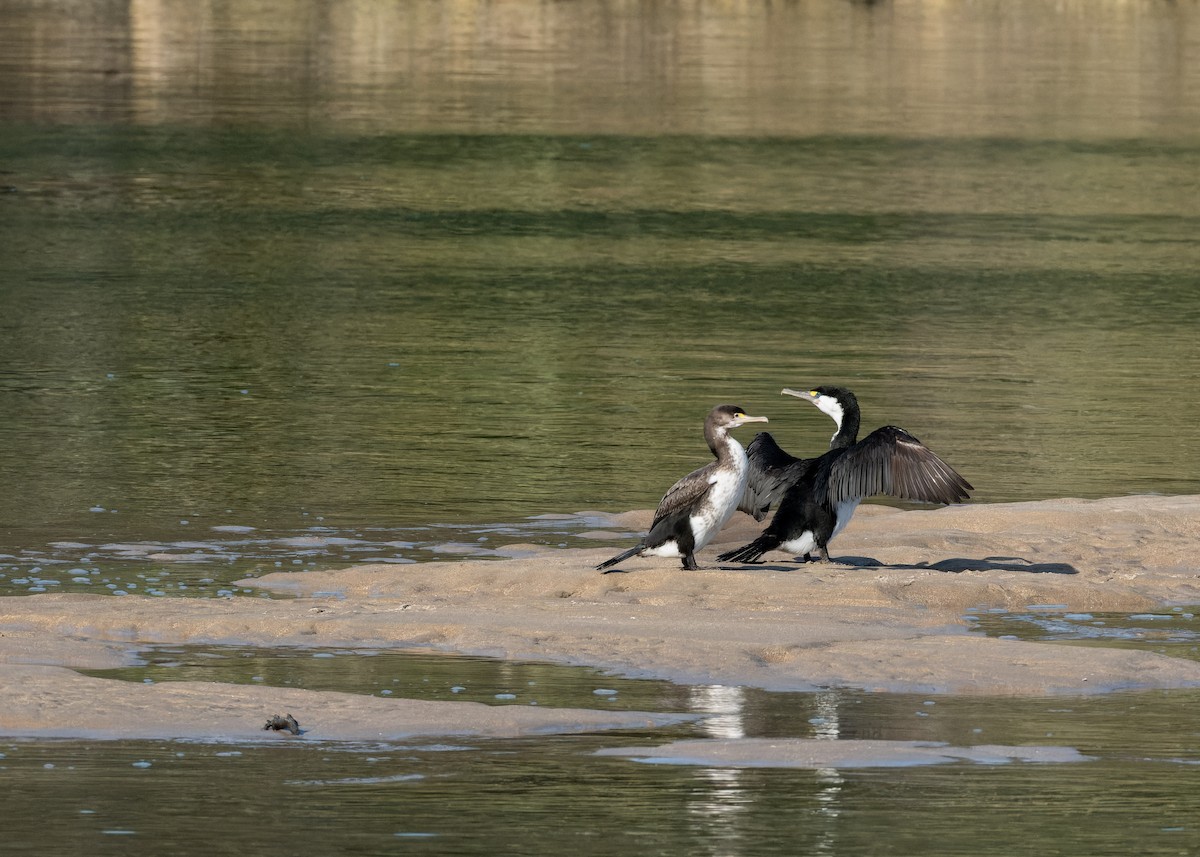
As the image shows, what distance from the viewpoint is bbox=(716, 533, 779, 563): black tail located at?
45.2 feet

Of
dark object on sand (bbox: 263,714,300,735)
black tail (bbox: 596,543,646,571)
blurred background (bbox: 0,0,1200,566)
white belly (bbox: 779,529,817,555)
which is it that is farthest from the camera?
blurred background (bbox: 0,0,1200,566)

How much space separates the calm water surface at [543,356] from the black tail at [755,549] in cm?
110

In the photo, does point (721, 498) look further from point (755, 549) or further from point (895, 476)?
point (895, 476)

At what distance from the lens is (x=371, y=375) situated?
68.5ft

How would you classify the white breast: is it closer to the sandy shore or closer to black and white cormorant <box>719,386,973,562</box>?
the sandy shore

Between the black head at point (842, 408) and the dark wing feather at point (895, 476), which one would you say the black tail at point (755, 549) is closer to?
the dark wing feather at point (895, 476)

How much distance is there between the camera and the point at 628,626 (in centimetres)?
1151

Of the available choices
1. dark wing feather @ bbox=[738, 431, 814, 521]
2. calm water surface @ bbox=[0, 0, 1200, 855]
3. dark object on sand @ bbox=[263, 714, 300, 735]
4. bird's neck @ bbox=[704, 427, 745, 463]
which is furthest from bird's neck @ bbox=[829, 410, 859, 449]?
dark object on sand @ bbox=[263, 714, 300, 735]

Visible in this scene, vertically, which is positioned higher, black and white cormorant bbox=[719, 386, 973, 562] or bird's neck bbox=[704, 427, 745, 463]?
bird's neck bbox=[704, 427, 745, 463]

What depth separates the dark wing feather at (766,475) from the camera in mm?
13945

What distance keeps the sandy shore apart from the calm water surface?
35 centimetres

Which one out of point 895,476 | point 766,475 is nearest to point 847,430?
point 766,475

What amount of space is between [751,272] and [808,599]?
15777 mm

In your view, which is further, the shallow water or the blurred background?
the blurred background
